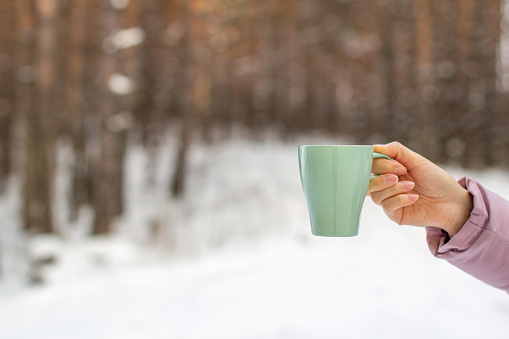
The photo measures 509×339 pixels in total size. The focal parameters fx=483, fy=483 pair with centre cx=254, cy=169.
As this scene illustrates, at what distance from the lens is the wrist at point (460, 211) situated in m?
1.25

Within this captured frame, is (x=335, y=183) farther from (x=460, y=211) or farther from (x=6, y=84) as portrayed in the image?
(x=6, y=84)

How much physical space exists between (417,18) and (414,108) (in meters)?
1.33

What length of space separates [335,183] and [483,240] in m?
0.47

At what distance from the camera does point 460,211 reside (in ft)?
4.12

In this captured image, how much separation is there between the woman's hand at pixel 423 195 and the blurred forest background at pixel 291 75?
14.8ft

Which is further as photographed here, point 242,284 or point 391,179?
point 242,284

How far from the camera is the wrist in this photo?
4.10 ft

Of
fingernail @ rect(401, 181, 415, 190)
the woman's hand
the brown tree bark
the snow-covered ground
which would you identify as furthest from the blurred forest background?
fingernail @ rect(401, 181, 415, 190)

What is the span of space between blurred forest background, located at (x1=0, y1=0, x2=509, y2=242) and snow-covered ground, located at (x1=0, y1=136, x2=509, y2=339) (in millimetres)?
1345

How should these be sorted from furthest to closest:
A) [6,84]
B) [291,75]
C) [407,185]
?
[6,84]
[291,75]
[407,185]

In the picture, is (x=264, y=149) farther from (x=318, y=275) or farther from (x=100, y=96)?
(x=318, y=275)

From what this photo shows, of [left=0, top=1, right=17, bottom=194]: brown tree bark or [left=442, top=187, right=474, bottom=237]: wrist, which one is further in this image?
[left=0, top=1, right=17, bottom=194]: brown tree bark

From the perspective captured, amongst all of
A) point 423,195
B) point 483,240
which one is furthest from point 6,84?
point 483,240

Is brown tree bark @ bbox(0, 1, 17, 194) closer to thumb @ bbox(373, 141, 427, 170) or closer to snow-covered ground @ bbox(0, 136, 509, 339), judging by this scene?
snow-covered ground @ bbox(0, 136, 509, 339)
